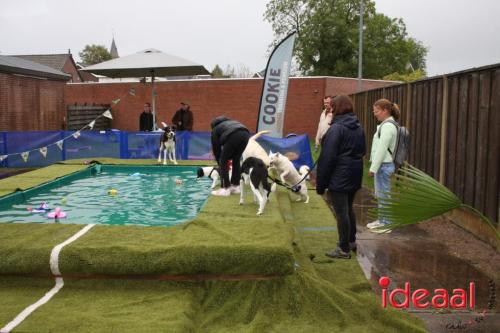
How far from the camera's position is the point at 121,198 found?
8.84 m

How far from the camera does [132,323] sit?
3.32 m

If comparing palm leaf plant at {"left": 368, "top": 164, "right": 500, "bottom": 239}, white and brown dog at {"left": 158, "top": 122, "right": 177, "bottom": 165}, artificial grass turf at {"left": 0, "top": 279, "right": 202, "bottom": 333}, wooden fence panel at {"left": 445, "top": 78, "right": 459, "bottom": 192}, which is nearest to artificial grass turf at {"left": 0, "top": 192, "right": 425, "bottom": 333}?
artificial grass turf at {"left": 0, "top": 279, "right": 202, "bottom": 333}

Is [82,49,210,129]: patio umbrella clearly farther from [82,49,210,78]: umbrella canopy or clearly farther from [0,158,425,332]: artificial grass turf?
[0,158,425,332]: artificial grass turf

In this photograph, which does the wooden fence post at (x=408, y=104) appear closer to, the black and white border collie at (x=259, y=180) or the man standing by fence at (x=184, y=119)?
the black and white border collie at (x=259, y=180)

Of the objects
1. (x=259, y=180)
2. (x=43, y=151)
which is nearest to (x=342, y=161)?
(x=259, y=180)

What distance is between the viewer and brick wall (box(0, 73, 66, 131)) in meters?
14.9

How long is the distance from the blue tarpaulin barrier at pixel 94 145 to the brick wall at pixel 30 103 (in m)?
2.49

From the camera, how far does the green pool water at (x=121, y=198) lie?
23.7 feet

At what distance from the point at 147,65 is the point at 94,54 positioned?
6283cm

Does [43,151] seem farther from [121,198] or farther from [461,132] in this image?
[461,132]

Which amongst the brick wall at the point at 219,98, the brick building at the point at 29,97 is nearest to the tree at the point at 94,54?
the brick wall at the point at 219,98

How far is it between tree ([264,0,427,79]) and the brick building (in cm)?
3329

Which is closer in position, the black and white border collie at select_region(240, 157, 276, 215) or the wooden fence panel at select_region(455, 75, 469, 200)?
the black and white border collie at select_region(240, 157, 276, 215)

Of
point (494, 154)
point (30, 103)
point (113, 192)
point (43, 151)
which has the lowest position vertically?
point (113, 192)
